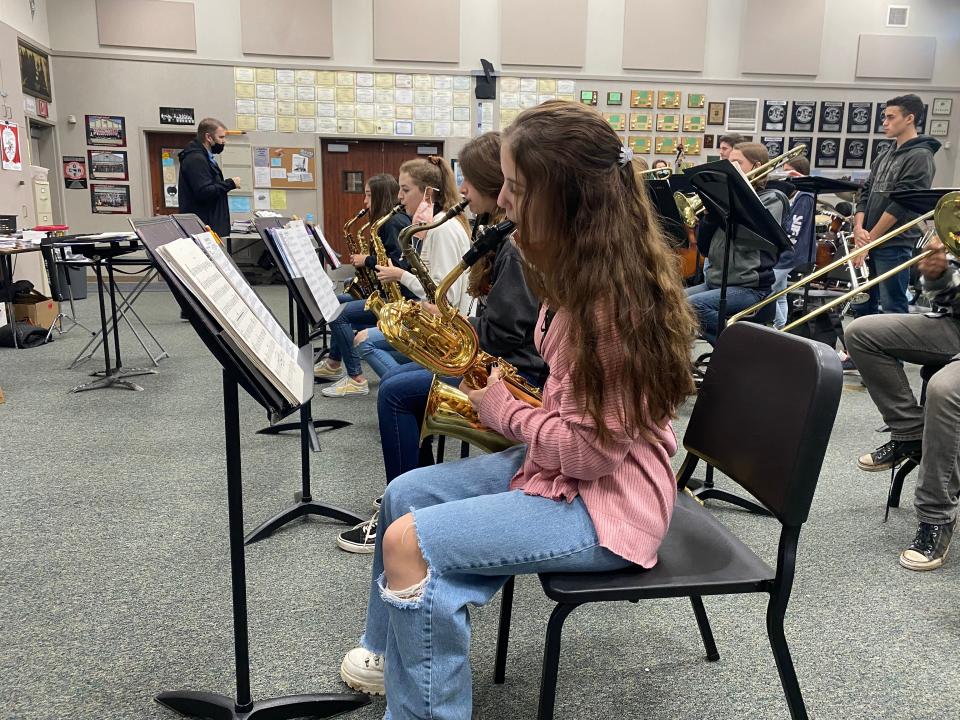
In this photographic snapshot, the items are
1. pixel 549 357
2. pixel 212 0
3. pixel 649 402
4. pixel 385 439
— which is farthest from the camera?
pixel 212 0

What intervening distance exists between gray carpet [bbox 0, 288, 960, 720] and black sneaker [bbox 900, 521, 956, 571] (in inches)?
2.0

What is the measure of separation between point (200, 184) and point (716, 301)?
4820 millimetres

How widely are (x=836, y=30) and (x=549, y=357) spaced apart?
1043cm

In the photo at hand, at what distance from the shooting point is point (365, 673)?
1.70 m

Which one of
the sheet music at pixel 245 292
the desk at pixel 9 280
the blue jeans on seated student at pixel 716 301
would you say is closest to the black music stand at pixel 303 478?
the sheet music at pixel 245 292

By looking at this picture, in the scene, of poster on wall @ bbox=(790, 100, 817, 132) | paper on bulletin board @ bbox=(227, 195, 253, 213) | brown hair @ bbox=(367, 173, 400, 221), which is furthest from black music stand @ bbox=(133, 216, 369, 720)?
poster on wall @ bbox=(790, 100, 817, 132)

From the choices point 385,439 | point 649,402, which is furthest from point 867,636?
point 385,439

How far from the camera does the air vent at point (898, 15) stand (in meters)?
9.62

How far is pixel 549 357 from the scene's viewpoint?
1431mm

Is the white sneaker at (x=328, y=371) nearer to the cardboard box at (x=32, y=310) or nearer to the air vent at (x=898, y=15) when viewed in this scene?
the cardboard box at (x=32, y=310)

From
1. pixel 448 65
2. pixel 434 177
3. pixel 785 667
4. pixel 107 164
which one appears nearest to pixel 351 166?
pixel 448 65

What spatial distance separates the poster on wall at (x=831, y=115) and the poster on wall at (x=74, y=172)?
974cm

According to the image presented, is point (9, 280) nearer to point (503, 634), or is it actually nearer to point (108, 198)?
point (108, 198)

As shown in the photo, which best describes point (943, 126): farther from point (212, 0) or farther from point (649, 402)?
point (649, 402)
